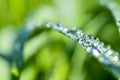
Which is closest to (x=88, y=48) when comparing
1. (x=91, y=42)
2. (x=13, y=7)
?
(x=91, y=42)

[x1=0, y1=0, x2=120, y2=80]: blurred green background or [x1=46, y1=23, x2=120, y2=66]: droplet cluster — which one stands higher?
[x1=0, y1=0, x2=120, y2=80]: blurred green background

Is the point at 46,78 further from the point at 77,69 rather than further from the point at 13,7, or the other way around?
the point at 13,7

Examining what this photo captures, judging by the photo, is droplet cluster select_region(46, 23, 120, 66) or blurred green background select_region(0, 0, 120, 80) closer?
droplet cluster select_region(46, 23, 120, 66)

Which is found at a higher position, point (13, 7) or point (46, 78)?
point (13, 7)

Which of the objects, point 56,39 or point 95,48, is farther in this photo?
point 56,39

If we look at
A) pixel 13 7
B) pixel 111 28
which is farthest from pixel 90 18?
pixel 13 7

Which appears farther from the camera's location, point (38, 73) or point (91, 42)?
point (38, 73)

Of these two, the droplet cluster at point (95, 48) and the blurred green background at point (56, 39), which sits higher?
the blurred green background at point (56, 39)
